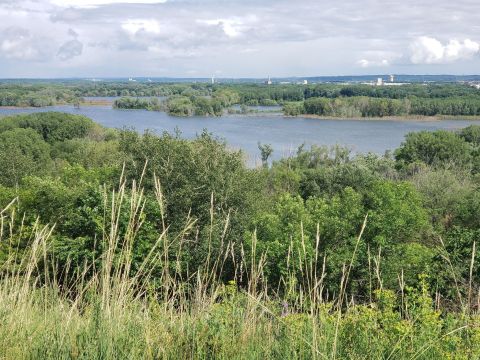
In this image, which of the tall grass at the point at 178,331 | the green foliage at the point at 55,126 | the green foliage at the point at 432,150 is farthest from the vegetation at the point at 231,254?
the green foliage at the point at 55,126

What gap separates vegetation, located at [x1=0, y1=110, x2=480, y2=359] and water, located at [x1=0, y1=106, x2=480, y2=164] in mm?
9761

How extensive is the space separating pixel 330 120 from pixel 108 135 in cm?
4337

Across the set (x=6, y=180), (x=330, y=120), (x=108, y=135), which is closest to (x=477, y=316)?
(x=6, y=180)

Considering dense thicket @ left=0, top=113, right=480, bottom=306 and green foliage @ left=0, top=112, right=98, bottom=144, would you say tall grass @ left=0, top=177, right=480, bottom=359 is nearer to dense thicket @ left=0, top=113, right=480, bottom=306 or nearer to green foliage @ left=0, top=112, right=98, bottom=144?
dense thicket @ left=0, top=113, right=480, bottom=306

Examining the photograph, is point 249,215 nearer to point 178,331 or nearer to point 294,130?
point 178,331

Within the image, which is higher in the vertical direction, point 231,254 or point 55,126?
point 231,254

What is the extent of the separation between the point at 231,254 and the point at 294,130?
67061 mm

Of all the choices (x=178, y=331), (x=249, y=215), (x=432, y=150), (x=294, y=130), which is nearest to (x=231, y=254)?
(x=178, y=331)

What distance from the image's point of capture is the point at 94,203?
13867 millimetres

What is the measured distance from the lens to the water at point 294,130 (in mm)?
54469

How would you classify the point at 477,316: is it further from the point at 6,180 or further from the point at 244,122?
the point at 244,122

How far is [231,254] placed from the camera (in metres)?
3.47

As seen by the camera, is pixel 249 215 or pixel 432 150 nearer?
pixel 249 215

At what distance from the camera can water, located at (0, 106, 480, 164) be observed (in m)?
54.5
